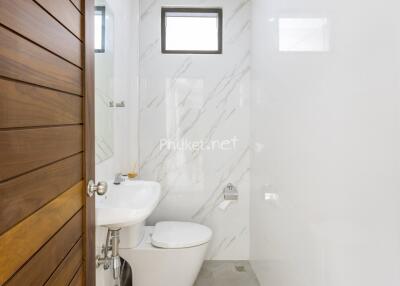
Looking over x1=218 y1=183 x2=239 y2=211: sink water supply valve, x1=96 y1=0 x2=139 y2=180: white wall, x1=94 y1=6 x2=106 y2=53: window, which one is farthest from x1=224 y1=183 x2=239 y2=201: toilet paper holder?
x1=94 y1=6 x2=106 y2=53: window

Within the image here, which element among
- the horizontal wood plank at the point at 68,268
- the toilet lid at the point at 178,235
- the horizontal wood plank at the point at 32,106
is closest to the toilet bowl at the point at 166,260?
the toilet lid at the point at 178,235

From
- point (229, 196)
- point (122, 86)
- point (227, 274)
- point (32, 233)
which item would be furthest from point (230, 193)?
point (32, 233)

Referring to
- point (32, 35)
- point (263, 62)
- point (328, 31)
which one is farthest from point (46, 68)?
point (263, 62)

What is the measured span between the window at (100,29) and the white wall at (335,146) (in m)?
1.02

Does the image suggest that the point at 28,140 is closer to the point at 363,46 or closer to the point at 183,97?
the point at 363,46

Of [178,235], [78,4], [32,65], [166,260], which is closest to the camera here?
[32,65]

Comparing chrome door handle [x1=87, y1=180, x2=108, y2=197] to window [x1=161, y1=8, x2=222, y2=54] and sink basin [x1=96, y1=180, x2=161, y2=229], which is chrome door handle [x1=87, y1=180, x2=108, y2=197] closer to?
sink basin [x1=96, y1=180, x2=161, y2=229]

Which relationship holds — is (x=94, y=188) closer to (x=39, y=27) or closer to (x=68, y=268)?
(x=68, y=268)

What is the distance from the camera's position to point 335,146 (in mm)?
1200

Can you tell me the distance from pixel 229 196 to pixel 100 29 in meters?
1.61

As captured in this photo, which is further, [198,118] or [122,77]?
[198,118]

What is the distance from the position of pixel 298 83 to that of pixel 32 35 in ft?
4.14

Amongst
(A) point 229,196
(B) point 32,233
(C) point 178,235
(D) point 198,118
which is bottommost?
(C) point 178,235

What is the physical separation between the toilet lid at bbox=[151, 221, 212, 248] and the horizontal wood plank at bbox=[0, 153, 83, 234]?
131 centimetres
